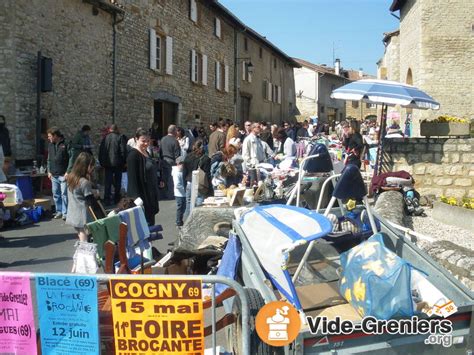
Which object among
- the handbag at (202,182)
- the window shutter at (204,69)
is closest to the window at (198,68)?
the window shutter at (204,69)

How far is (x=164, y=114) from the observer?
20062 millimetres

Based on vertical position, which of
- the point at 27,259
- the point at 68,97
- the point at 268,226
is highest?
the point at 68,97

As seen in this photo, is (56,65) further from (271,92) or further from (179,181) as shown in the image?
(271,92)

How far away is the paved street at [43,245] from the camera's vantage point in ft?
22.2

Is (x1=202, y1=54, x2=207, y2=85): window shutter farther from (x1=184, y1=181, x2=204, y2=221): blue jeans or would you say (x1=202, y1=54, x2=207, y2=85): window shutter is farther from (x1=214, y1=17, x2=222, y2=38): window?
(x1=184, y1=181, x2=204, y2=221): blue jeans

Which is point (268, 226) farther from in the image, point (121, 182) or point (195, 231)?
point (121, 182)

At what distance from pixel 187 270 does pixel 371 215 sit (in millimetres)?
2134

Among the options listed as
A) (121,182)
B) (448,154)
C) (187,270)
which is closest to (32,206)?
(121,182)

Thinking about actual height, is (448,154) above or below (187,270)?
above

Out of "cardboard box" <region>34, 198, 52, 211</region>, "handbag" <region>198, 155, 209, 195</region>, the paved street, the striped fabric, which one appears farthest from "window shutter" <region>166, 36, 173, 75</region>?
the striped fabric

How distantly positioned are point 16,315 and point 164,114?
17.4 meters

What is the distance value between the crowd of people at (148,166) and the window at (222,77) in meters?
12.3

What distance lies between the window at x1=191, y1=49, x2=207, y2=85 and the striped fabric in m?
17.6

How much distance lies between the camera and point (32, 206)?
1009 centimetres
